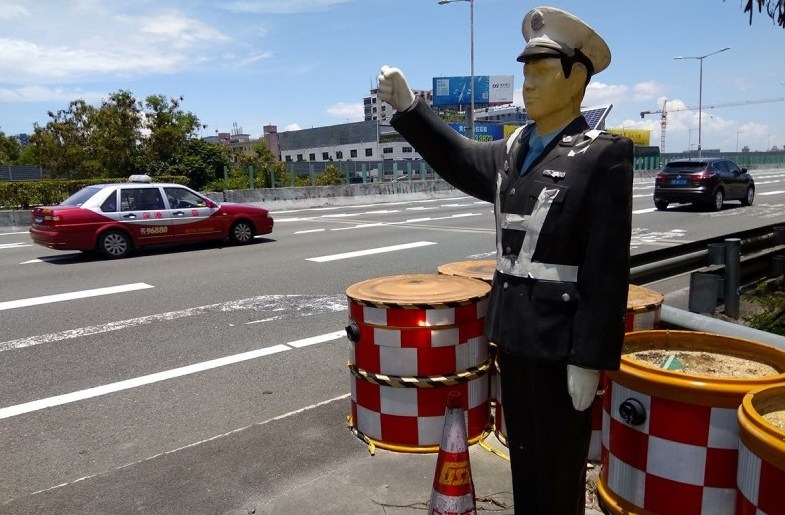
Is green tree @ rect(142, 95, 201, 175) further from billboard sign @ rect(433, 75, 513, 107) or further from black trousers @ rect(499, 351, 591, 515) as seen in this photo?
billboard sign @ rect(433, 75, 513, 107)

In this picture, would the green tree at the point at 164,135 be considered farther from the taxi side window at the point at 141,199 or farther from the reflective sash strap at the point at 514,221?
the reflective sash strap at the point at 514,221

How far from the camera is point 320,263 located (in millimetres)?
10477

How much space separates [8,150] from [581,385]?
188 feet

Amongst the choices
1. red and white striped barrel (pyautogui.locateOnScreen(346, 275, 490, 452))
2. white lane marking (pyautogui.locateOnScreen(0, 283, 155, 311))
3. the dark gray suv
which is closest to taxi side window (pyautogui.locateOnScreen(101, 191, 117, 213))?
white lane marking (pyautogui.locateOnScreen(0, 283, 155, 311))

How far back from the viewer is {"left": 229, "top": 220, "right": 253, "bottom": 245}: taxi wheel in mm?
13117

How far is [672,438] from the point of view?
2.30 m

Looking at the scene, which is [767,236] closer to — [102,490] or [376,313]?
[376,313]

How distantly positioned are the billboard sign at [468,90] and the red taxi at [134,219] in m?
74.9

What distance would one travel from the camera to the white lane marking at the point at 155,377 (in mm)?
4438

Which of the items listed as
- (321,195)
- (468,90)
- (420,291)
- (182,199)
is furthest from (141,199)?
(468,90)

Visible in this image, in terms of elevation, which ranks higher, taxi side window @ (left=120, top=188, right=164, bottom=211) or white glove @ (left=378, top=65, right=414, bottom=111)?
white glove @ (left=378, top=65, right=414, bottom=111)

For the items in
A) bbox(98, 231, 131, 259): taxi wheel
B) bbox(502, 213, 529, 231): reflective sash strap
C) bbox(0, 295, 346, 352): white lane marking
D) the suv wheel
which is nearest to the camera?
bbox(502, 213, 529, 231): reflective sash strap

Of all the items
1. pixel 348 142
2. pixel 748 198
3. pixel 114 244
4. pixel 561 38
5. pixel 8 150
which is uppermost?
pixel 348 142

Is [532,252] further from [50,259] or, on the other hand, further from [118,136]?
[118,136]
